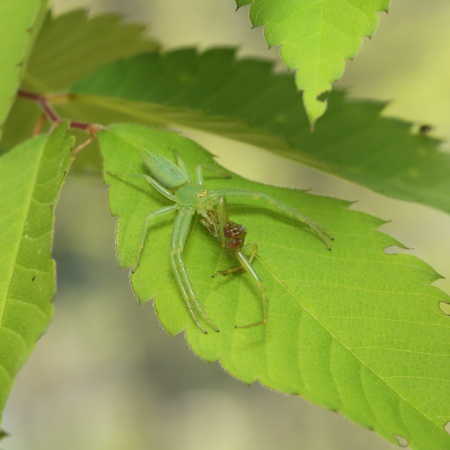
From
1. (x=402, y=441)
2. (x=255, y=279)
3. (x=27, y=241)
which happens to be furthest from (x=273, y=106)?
(x=402, y=441)

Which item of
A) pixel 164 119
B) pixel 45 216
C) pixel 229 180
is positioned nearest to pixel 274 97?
pixel 164 119

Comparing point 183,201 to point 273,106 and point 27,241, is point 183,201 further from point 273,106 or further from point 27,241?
point 273,106

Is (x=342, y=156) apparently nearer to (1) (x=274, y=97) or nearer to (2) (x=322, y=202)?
(1) (x=274, y=97)

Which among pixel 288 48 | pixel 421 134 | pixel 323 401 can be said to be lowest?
pixel 421 134

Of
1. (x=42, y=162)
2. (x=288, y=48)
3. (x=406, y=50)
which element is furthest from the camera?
(x=406, y=50)

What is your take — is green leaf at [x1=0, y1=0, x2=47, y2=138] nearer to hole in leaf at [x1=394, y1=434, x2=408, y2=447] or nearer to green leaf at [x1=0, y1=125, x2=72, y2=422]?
green leaf at [x1=0, y1=125, x2=72, y2=422]

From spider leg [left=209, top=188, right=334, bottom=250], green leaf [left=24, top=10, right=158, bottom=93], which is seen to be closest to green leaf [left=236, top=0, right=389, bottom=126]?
spider leg [left=209, top=188, right=334, bottom=250]
